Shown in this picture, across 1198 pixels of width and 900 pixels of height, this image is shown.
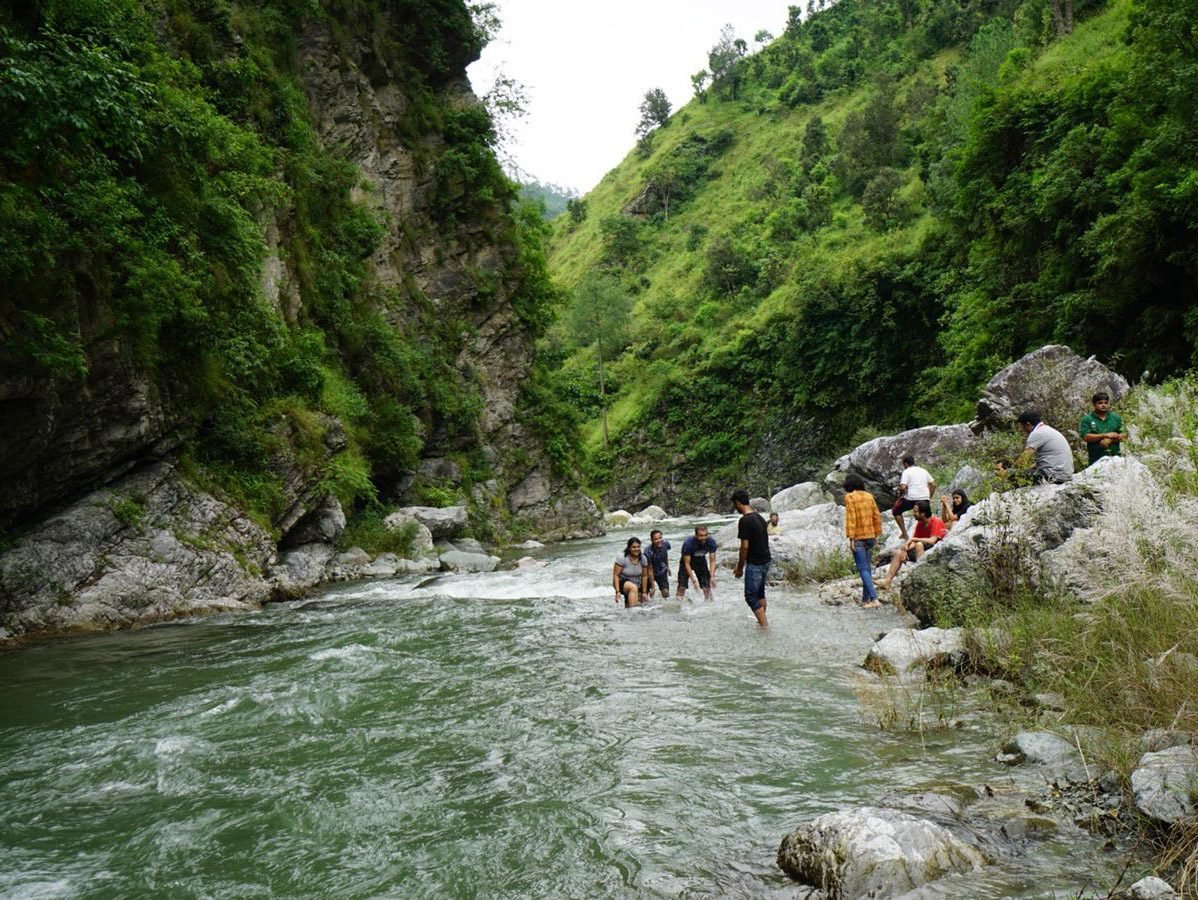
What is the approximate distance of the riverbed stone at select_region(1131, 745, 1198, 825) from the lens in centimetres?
355

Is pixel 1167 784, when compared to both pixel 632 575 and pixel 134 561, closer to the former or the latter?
pixel 632 575

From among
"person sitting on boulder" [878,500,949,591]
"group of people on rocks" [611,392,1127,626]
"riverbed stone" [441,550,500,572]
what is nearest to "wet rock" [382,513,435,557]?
"riverbed stone" [441,550,500,572]

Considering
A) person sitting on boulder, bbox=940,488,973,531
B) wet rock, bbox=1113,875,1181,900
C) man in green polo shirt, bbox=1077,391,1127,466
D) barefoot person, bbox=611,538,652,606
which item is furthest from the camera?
person sitting on boulder, bbox=940,488,973,531

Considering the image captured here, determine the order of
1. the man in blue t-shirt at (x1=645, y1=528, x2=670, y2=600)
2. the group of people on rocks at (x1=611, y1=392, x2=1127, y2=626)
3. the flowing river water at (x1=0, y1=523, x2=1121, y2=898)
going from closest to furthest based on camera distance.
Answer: the flowing river water at (x1=0, y1=523, x2=1121, y2=898), the group of people on rocks at (x1=611, y1=392, x2=1127, y2=626), the man in blue t-shirt at (x1=645, y1=528, x2=670, y2=600)

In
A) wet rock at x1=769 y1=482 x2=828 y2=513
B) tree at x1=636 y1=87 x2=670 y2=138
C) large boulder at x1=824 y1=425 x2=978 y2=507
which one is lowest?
wet rock at x1=769 y1=482 x2=828 y2=513

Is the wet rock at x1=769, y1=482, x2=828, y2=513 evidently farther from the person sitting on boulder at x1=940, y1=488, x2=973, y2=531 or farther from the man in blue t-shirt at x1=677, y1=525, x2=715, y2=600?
the man in blue t-shirt at x1=677, y1=525, x2=715, y2=600

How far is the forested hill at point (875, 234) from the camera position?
69.4 feet

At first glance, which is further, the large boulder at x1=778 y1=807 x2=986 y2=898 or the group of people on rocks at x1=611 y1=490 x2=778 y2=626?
the group of people on rocks at x1=611 y1=490 x2=778 y2=626

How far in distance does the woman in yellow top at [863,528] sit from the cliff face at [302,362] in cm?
1207

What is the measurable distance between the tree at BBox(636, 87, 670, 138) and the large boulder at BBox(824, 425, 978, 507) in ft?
334

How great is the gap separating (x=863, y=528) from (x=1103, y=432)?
3.68m

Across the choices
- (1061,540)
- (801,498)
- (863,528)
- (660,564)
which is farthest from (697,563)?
(801,498)

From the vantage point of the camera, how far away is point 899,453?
21.7 metres

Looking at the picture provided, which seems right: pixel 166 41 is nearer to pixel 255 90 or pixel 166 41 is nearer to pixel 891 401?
pixel 255 90
